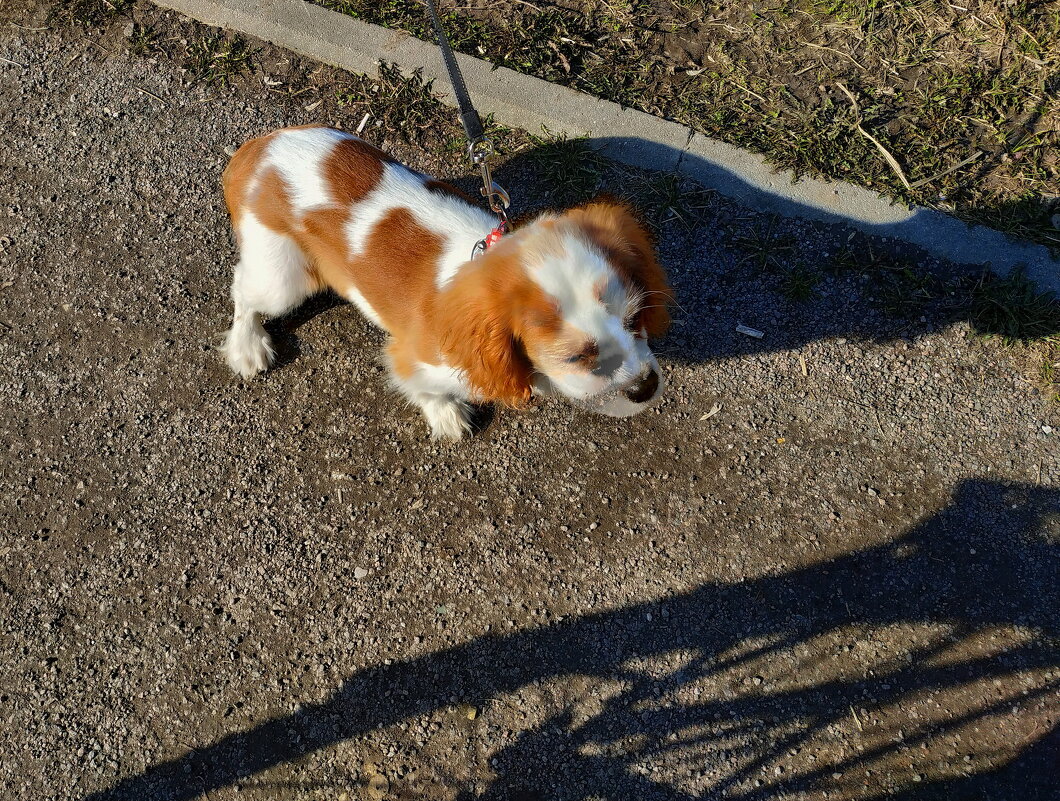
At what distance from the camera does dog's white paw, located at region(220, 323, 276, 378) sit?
344cm

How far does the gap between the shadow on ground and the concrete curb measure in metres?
1.29

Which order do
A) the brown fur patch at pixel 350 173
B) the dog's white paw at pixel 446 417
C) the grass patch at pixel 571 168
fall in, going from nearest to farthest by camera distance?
the brown fur patch at pixel 350 173
the dog's white paw at pixel 446 417
the grass patch at pixel 571 168

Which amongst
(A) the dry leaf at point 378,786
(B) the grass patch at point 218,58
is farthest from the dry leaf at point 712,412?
(B) the grass patch at point 218,58

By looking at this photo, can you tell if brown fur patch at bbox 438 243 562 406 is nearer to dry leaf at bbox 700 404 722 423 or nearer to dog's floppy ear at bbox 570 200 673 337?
dog's floppy ear at bbox 570 200 673 337

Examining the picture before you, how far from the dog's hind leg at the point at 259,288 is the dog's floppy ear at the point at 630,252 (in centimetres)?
139

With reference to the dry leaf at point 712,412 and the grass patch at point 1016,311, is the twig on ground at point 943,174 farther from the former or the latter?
the dry leaf at point 712,412

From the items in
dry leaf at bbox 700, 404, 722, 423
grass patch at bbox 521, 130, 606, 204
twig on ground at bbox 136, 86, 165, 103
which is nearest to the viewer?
dry leaf at bbox 700, 404, 722, 423

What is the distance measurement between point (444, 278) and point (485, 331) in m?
0.43

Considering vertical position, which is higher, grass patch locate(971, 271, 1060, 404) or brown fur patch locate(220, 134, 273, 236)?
grass patch locate(971, 271, 1060, 404)

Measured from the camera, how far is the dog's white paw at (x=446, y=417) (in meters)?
3.30

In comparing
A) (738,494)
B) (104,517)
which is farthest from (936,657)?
(104,517)

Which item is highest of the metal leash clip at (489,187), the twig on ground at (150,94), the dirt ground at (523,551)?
the metal leash clip at (489,187)

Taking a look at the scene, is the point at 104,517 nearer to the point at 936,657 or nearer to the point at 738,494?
the point at 738,494

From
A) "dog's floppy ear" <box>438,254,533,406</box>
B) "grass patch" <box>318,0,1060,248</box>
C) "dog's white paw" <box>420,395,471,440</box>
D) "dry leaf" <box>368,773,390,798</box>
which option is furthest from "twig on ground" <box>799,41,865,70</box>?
"dry leaf" <box>368,773,390,798</box>
